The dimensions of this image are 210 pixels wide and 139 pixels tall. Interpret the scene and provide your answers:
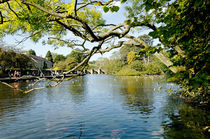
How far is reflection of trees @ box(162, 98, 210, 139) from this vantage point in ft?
27.8

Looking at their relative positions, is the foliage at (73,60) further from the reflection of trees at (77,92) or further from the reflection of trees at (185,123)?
the reflection of trees at (185,123)

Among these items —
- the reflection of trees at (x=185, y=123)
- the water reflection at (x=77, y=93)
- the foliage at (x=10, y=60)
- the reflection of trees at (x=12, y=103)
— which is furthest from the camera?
the foliage at (x=10, y=60)

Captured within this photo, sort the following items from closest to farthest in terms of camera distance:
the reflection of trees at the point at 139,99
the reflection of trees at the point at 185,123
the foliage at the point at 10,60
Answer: the reflection of trees at the point at 185,123, the reflection of trees at the point at 139,99, the foliage at the point at 10,60

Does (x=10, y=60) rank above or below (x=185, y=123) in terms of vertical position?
above

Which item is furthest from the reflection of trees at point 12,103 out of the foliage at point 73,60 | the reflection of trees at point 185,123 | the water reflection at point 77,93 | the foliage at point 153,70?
the foliage at point 153,70

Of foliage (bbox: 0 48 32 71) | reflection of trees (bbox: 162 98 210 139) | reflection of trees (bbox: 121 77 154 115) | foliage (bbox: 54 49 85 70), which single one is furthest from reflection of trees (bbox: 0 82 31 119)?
foliage (bbox: 0 48 32 71)

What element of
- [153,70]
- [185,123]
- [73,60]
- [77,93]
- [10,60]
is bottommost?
[185,123]

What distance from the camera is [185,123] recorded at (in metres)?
10.1

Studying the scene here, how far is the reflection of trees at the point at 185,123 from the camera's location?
846 cm

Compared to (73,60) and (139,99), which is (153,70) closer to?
(73,60)

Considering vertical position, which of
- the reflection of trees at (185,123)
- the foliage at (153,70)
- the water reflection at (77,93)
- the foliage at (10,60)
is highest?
the foliage at (10,60)

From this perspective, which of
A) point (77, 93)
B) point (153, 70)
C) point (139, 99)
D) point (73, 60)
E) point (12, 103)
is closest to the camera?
point (12, 103)

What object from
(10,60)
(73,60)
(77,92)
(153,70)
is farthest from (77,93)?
(153,70)

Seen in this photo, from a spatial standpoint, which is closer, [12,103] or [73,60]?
[12,103]
